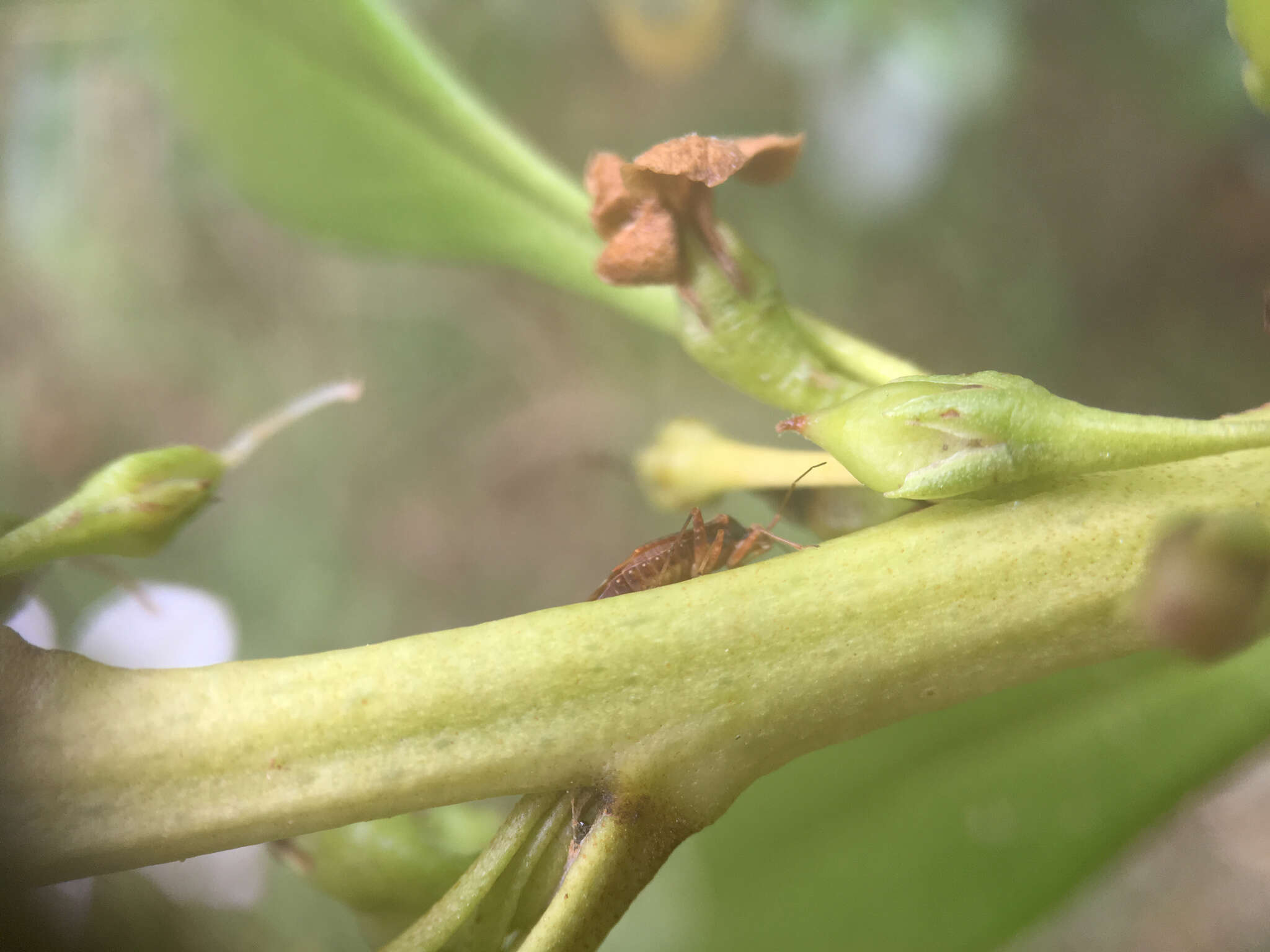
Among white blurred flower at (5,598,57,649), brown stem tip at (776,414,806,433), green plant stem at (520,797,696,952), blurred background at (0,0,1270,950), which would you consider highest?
blurred background at (0,0,1270,950)

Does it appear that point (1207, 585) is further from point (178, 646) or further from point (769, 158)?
point (178, 646)

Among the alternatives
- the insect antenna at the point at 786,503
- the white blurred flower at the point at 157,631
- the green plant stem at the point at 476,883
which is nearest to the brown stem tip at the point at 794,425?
the insect antenna at the point at 786,503

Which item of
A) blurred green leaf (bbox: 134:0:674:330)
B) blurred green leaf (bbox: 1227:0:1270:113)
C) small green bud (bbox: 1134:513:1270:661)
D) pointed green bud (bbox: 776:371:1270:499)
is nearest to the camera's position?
small green bud (bbox: 1134:513:1270:661)

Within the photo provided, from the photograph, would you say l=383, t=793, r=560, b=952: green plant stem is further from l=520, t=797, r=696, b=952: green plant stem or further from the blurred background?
the blurred background

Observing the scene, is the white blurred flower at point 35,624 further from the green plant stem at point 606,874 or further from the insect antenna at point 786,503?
the insect antenna at point 786,503

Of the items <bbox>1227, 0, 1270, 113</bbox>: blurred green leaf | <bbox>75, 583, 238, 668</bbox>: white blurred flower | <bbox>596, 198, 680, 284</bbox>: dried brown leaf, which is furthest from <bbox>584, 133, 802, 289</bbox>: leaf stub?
<bbox>75, 583, 238, 668</bbox>: white blurred flower

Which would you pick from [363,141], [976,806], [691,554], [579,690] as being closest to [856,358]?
[691,554]

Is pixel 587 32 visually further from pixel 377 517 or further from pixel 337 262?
pixel 377 517

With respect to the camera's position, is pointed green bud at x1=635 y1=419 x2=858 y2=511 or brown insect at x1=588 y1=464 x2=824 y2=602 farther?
pointed green bud at x1=635 y1=419 x2=858 y2=511
